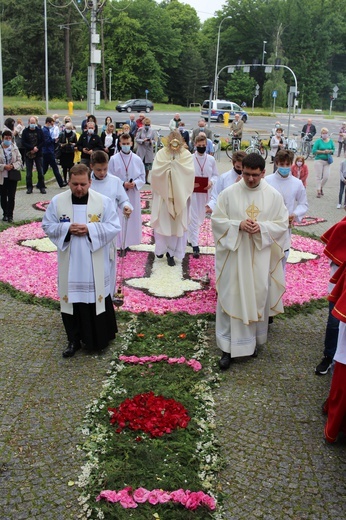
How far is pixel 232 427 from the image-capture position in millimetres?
5164

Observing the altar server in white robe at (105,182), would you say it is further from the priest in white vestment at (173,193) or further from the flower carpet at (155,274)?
the priest in white vestment at (173,193)

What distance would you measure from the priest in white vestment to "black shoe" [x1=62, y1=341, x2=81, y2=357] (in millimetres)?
3684

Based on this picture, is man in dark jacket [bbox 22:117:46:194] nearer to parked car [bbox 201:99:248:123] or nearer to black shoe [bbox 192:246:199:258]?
black shoe [bbox 192:246:199:258]

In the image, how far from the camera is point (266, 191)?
6289 millimetres

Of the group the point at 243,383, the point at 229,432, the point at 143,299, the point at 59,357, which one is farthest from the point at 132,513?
the point at 143,299

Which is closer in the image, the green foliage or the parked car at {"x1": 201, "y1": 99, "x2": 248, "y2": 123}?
the parked car at {"x1": 201, "y1": 99, "x2": 248, "y2": 123}

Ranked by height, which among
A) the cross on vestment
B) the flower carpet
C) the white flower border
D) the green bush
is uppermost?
the cross on vestment

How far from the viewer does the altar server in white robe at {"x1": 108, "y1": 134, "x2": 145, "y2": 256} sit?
10.4m

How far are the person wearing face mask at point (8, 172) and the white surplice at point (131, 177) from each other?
284cm

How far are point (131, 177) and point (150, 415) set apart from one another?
6.07 metres

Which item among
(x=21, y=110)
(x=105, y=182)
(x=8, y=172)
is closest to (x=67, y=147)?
(x=8, y=172)

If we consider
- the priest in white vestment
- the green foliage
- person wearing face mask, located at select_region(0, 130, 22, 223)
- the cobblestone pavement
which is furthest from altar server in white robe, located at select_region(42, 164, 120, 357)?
the green foliage

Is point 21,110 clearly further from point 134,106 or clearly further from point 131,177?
point 131,177

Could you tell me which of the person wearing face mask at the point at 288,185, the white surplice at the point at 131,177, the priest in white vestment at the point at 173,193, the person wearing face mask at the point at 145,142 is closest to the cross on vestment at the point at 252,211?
the person wearing face mask at the point at 288,185
